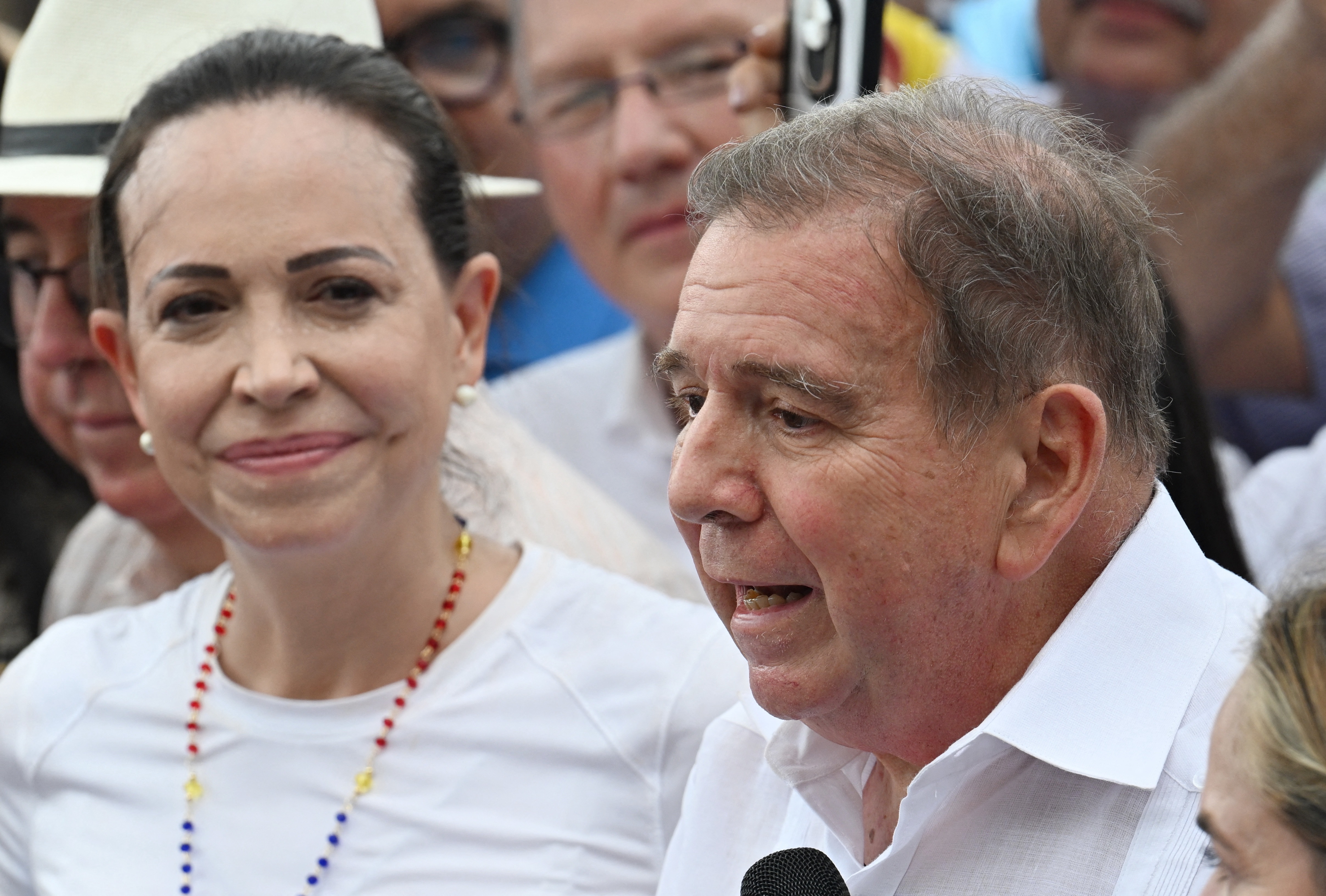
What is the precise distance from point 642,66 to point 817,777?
1.99 meters

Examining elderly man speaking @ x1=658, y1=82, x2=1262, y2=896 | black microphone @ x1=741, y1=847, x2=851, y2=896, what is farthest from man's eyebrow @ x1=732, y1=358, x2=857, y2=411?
black microphone @ x1=741, y1=847, x2=851, y2=896

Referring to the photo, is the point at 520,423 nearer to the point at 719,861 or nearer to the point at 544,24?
the point at 544,24

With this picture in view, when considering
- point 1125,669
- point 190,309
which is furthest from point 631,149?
point 1125,669

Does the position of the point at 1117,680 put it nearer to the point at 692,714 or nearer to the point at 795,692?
the point at 795,692

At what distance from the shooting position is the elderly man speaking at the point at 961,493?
5.08 feet

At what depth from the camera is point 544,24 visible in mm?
3498

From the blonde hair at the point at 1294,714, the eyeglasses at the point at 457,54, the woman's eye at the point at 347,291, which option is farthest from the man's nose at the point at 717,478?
the eyeglasses at the point at 457,54

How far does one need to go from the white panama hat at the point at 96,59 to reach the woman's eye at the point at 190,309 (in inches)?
26.9

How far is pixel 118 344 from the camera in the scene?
2566 millimetres

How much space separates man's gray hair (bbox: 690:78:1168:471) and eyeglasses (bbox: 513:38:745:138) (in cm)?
168

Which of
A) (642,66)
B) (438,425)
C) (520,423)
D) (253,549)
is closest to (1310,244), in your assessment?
(642,66)

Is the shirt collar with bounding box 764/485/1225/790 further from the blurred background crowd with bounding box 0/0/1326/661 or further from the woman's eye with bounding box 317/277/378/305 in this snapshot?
the blurred background crowd with bounding box 0/0/1326/661

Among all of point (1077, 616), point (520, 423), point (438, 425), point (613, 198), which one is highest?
point (1077, 616)

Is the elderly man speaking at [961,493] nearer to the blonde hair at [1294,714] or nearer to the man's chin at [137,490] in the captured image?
the blonde hair at [1294,714]
